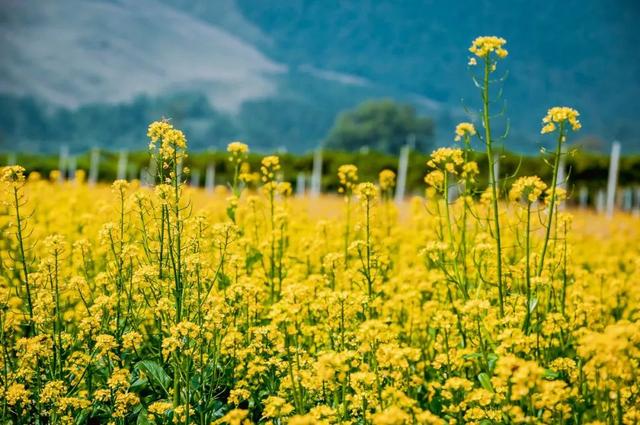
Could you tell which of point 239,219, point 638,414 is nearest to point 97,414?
point 638,414

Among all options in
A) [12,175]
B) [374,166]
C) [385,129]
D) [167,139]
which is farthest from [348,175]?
[385,129]

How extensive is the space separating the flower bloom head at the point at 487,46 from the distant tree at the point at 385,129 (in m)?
133

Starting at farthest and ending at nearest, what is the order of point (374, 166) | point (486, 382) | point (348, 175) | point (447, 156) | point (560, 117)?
point (374, 166) < point (348, 175) < point (447, 156) < point (560, 117) < point (486, 382)

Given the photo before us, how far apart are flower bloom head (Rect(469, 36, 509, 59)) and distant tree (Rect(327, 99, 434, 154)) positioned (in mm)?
132593

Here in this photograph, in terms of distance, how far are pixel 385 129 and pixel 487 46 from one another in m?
137

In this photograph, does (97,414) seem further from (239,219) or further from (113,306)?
(239,219)

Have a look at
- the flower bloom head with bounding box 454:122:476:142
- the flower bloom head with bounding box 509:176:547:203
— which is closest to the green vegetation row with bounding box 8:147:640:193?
the flower bloom head with bounding box 454:122:476:142

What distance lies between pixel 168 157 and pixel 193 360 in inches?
47.9

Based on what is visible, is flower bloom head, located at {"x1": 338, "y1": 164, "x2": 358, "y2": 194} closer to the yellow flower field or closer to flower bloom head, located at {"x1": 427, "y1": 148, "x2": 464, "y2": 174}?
the yellow flower field

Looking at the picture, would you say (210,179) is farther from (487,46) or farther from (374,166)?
(487,46)

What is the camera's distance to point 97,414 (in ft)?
12.4

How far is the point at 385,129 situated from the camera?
139250 mm

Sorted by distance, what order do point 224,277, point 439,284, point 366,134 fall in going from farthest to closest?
point 366,134 < point 439,284 < point 224,277

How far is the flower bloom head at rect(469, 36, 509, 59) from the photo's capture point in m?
4.00
